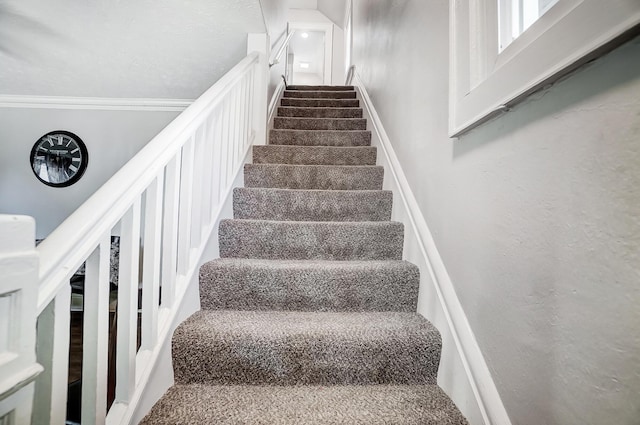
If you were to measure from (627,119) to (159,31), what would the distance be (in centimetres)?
207

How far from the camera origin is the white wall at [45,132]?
2947 millimetres

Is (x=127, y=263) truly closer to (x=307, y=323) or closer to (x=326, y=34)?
(x=307, y=323)

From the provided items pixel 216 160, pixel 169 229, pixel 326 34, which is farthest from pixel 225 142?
pixel 326 34

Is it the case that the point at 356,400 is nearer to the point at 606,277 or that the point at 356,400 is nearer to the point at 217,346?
the point at 217,346

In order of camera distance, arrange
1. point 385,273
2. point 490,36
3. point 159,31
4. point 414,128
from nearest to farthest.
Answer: point 490,36
point 385,273
point 414,128
point 159,31

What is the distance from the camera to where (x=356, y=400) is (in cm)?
87

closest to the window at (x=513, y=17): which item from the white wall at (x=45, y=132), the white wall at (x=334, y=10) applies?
the white wall at (x=45, y=132)

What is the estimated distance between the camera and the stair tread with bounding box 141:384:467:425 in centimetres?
78

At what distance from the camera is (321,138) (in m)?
2.34

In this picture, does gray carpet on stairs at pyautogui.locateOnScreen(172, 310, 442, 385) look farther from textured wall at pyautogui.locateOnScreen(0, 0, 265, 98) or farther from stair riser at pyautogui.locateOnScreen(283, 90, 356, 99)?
stair riser at pyautogui.locateOnScreen(283, 90, 356, 99)

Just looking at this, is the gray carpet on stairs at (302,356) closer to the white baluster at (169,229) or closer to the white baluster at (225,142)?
the white baluster at (169,229)

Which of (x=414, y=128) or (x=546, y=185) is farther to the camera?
(x=414, y=128)

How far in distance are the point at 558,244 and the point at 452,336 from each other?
461 millimetres

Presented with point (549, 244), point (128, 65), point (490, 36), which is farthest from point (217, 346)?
point (128, 65)
